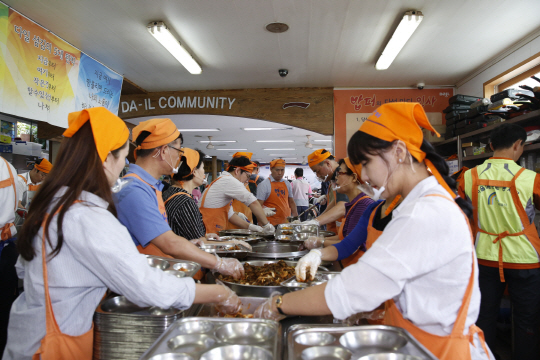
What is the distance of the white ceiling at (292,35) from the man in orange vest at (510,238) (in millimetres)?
1644

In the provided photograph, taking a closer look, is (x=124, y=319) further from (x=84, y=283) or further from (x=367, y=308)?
(x=367, y=308)

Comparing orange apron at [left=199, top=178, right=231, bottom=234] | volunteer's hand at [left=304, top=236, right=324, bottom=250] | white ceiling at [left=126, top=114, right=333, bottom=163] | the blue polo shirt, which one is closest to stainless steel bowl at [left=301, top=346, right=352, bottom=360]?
the blue polo shirt

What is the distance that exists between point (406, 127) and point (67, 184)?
50.0 inches

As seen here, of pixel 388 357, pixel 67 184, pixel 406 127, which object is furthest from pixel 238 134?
pixel 388 357

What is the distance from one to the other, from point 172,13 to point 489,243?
3980mm

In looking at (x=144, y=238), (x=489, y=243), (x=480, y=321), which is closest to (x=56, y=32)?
(x=144, y=238)

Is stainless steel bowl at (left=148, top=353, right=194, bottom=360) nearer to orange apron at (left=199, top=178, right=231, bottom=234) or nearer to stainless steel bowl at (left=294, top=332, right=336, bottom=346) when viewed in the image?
stainless steel bowl at (left=294, top=332, right=336, bottom=346)

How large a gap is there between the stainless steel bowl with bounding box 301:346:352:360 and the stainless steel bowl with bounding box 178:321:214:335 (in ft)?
1.17

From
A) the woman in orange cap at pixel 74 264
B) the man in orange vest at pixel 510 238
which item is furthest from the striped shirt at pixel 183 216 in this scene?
the man in orange vest at pixel 510 238

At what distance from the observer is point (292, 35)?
4.39 meters

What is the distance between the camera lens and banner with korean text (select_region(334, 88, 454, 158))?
640cm

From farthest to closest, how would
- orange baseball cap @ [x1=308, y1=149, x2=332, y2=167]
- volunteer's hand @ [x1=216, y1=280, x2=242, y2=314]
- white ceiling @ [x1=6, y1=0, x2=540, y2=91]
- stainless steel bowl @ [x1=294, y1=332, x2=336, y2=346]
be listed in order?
1. orange baseball cap @ [x1=308, y1=149, x2=332, y2=167]
2. white ceiling @ [x1=6, y1=0, x2=540, y2=91]
3. volunteer's hand @ [x1=216, y1=280, x2=242, y2=314]
4. stainless steel bowl @ [x1=294, y1=332, x2=336, y2=346]

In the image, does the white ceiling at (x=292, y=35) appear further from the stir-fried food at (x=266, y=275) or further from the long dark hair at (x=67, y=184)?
the long dark hair at (x=67, y=184)

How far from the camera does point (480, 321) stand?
3.18m
